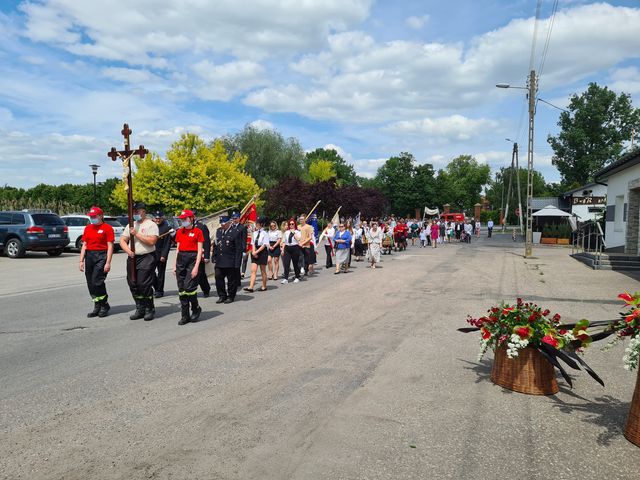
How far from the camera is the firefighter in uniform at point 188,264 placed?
25.7 ft

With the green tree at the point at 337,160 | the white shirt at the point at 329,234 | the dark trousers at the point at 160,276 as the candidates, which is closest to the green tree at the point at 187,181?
the white shirt at the point at 329,234

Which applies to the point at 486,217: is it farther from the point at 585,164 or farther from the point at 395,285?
the point at 395,285

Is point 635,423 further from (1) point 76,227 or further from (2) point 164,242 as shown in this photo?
(1) point 76,227

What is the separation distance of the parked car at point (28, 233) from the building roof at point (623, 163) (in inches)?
897

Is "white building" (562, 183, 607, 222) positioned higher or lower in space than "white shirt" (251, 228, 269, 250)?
higher

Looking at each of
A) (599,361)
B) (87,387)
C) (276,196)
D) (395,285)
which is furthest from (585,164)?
(87,387)

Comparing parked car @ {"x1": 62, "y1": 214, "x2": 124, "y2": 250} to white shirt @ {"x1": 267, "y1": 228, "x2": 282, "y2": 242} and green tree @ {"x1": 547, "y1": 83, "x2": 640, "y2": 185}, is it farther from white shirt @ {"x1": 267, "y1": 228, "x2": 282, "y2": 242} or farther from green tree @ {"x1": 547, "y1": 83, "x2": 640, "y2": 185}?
green tree @ {"x1": 547, "y1": 83, "x2": 640, "y2": 185}

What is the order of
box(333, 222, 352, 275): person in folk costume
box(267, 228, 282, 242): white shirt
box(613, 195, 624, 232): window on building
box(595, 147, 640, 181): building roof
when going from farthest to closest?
box(613, 195, 624, 232): window on building
box(595, 147, 640, 181): building roof
box(333, 222, 352, 275): person in folk costume
box(267, 228, 282, 242): white shirt

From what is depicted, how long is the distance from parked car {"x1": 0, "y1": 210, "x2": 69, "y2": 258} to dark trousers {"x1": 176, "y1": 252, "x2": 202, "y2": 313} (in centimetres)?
1513

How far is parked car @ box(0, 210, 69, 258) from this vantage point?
65.3 feet

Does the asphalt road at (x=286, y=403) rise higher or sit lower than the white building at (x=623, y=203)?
lower

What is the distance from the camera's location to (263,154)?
51500mm

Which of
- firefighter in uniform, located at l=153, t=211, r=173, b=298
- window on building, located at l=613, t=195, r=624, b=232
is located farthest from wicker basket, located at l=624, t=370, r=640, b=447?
window on building, located at l=613, t=195, r=624, b=232

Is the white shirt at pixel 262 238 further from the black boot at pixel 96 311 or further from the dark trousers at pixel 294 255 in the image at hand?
the black boot at pixel 96 311
